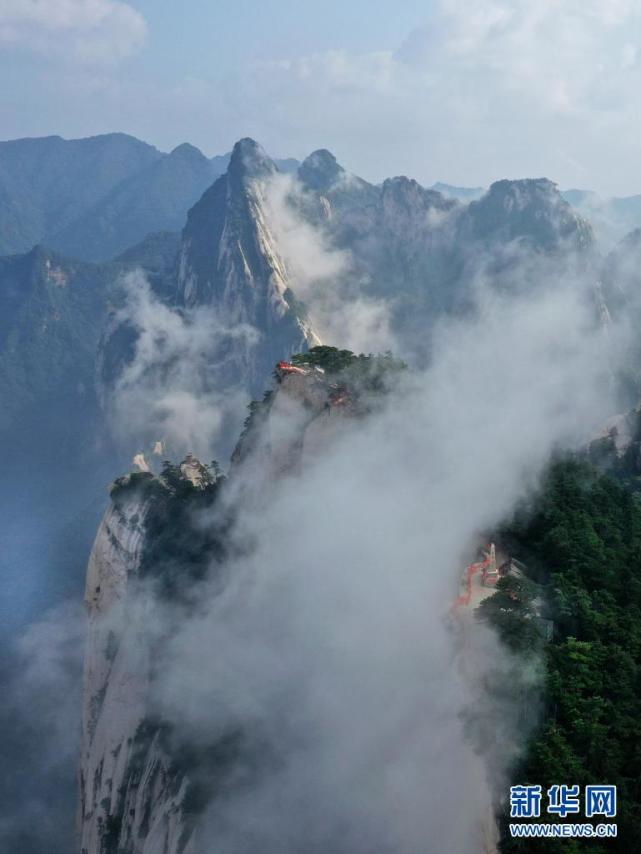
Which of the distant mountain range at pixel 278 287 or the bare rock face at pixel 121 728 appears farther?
the distant mountain range at pixel 278 287

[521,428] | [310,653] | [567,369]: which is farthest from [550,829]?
[567,369]

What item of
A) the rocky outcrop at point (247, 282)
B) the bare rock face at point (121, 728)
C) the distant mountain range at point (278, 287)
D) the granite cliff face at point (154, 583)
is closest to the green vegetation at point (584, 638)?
the granite cliff face at point (154, 583)

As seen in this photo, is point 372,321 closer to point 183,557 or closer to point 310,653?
point 183,557

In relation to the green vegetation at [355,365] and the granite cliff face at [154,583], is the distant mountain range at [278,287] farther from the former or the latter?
the granite cliff face at [154,583]

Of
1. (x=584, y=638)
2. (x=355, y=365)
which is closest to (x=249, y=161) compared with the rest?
(x=355, y=365)

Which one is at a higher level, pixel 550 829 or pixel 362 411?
pixel 362 411

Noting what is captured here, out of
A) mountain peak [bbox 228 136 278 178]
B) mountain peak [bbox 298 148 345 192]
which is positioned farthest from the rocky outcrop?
mountain peak [bbox 298 148 345 192]
